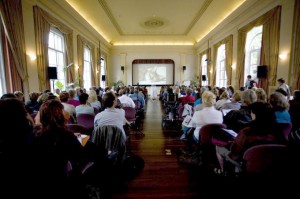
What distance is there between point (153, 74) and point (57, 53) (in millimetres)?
8828

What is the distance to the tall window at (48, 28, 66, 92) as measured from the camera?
6.84 m

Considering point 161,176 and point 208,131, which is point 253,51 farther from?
point 161,176

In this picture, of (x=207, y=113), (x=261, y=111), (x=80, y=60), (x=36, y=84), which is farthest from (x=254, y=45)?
(x=36, y=84)

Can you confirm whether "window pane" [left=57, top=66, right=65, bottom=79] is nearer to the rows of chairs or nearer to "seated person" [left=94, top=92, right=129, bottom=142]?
"seated person" [left=94, top=92, right=129, bottom=142]

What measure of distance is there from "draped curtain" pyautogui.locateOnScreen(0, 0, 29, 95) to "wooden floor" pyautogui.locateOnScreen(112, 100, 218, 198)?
3767mm

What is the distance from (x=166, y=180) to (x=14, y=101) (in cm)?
219

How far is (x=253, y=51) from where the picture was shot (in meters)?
7.54

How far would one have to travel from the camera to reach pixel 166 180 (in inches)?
103

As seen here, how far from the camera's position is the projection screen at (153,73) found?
49.1 ft

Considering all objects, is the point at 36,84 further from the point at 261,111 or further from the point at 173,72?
the point at 173,72

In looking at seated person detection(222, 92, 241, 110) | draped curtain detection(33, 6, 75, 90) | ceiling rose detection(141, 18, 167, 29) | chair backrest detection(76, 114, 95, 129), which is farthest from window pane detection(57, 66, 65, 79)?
seated person detection(222, 92, 241, 110)

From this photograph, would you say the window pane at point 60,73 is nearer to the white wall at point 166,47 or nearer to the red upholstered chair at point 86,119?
the white wall at point 166,47

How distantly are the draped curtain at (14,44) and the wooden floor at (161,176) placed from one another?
12.4 feet

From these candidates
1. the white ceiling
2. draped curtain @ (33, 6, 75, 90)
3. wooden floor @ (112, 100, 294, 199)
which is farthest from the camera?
the white ceiling
